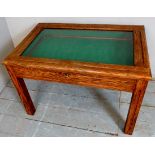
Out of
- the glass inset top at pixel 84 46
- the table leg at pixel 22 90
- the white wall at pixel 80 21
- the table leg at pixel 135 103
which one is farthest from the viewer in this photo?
the white wall at pixel 80 21

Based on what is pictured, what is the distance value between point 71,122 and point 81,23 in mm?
712

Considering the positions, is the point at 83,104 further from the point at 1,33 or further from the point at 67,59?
the point at 1,33

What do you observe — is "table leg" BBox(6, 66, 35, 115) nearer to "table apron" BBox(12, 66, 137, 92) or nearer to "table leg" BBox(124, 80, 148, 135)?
"table apron" BBox(12, 66, 137, 92)

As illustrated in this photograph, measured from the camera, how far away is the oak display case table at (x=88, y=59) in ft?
2.83

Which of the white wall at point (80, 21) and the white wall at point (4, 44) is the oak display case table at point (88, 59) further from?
the white wall at point (4, 44)

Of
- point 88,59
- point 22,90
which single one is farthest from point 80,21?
point 22,90

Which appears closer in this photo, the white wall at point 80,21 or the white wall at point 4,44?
the white wall at point 80,21

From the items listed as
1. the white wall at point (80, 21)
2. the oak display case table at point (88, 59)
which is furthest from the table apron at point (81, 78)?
the white wall at point (80, 21)

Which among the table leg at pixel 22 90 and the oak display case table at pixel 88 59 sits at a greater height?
the oak display case table at pixel 88 59

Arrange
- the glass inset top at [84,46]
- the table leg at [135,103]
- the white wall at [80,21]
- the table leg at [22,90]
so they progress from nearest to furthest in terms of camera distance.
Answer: the table leg at [135,103] → the glass inset top at [84,46] → the table leg at [22,90] → the white wall at [80,21]

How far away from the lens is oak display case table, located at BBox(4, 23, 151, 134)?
86 cm

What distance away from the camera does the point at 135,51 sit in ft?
3.09

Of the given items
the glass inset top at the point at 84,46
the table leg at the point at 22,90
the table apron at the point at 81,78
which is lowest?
the table leg at the point at 22,90

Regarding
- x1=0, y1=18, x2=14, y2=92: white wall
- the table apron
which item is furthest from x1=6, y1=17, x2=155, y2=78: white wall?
the table apron
